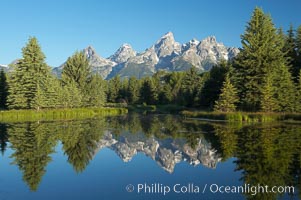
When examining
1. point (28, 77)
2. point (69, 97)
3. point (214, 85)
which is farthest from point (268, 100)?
point (28, 77)

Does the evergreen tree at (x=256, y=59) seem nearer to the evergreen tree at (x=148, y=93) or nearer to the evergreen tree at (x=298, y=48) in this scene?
the evergreen tree at (x=298, y=48)

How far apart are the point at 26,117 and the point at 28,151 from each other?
35.2 metres

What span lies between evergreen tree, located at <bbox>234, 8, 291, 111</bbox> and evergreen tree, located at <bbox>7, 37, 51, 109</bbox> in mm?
37649

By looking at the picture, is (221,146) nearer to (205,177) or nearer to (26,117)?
(205,177)

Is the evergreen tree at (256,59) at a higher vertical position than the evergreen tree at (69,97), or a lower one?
higher

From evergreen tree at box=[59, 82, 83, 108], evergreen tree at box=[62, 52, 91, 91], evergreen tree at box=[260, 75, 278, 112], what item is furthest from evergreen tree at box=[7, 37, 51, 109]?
evergreen tree at box=[260, 75, 278, 112]

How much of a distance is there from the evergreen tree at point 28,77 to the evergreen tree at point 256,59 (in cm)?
3765

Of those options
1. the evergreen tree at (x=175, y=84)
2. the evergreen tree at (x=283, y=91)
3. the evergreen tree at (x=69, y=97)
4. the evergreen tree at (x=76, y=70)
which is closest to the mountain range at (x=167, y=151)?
the evergreen tree at (x=283, y=91)

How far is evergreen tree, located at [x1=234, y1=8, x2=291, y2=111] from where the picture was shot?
53594mm

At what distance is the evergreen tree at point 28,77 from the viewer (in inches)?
2418

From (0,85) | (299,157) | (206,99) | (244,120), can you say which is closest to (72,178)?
(299,157)

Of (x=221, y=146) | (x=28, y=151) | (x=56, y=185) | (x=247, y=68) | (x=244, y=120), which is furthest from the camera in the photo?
(x=247, y=68)

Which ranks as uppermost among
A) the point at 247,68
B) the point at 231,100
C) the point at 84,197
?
the point at 247,68

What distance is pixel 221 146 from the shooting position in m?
22.8
